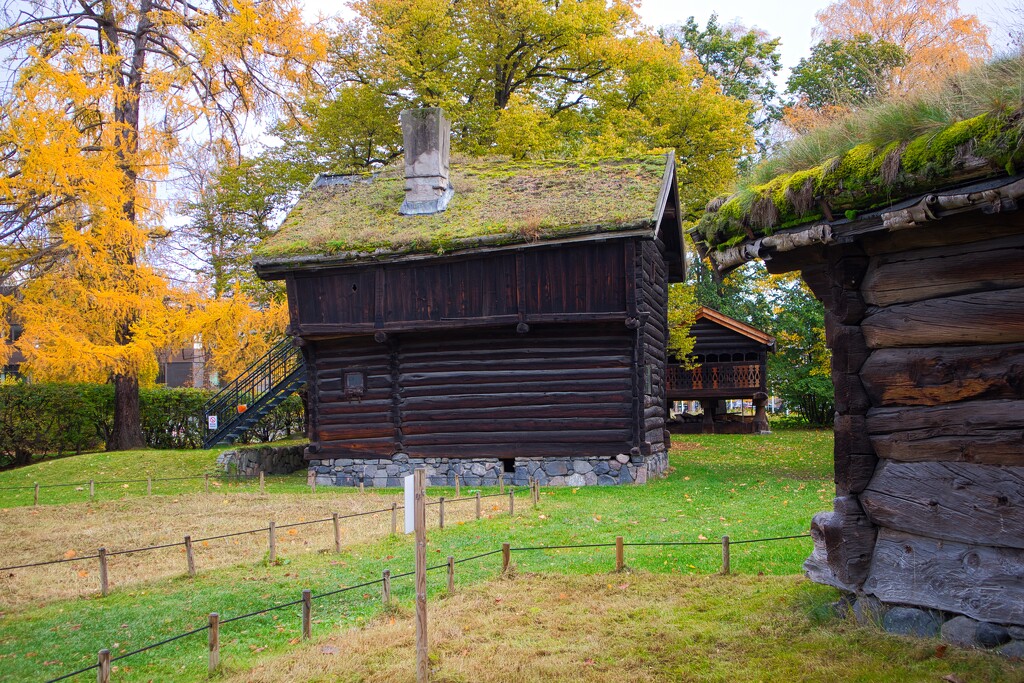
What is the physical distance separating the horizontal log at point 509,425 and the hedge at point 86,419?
34.6ft

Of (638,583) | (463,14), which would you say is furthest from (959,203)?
(463,14)

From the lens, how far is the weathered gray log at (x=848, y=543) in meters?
6.99

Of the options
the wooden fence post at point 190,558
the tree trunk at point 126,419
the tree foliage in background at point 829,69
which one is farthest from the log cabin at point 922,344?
the tree foliage in background at point 829,69

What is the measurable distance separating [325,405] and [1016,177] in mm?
17808

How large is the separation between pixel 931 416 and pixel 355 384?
16.2 metres

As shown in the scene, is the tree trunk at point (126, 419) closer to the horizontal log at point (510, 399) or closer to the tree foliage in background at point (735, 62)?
the horizontal log at point (510, 399)

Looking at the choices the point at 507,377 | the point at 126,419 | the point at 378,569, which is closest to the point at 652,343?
the point at 507,377

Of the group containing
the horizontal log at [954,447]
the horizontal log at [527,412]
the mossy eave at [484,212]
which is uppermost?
the mossy eave at [484,212]

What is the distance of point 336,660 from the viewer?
24.3ft

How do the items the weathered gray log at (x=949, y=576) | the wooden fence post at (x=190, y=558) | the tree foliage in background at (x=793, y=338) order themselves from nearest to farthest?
the weathered gray log at (x=949, y=576), the wooden fence post at (x=190, y=558), the tree foliage in background at (x=793, y=338)

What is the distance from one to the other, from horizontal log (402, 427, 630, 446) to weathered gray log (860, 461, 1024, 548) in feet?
40.7

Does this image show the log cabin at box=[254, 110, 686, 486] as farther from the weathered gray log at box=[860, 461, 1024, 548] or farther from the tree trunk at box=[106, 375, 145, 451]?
the weathered gray log at box=[860, 461, 1024, 548]

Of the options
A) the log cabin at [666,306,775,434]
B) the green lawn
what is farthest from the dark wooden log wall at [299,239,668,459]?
the log cabin at [666,306,775,434]

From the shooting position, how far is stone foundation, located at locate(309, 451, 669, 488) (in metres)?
19.4
